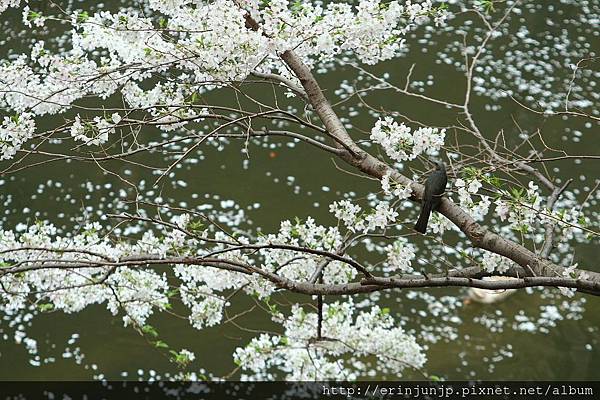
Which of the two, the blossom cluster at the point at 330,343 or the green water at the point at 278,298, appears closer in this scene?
the blossom cluster at the point at 330,343

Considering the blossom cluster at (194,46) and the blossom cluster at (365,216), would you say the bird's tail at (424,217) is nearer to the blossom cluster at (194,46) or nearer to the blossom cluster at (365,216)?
the blossom cluster at (365,216)

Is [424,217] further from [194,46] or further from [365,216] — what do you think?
[194,46]

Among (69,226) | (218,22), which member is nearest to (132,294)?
(218,22)

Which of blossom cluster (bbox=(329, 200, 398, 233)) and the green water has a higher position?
the green water

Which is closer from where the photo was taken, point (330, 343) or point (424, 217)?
point (424, 217)

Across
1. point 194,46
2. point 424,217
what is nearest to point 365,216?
point 424,217

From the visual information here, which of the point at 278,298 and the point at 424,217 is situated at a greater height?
the point at 278,298

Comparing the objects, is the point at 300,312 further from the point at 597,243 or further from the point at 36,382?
the point at 597,243

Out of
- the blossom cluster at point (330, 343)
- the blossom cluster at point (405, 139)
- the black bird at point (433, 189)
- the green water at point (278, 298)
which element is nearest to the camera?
the black bird at point (433, 189)

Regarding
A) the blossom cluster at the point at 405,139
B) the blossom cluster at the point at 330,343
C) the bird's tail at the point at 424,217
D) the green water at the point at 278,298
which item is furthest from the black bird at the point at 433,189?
the green water at the point at 278,298

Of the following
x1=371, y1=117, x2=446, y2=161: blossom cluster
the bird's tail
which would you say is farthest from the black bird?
x1=371, y1=117, x2=446, y2=161: blossom cluster

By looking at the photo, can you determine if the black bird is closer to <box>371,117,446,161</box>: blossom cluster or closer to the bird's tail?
the bird's tail

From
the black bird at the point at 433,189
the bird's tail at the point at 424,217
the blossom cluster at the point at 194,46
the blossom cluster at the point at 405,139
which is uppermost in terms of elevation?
the blossom cluster at the point at 194,46

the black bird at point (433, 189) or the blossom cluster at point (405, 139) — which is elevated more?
the blossom cluster at point (405, 139)
